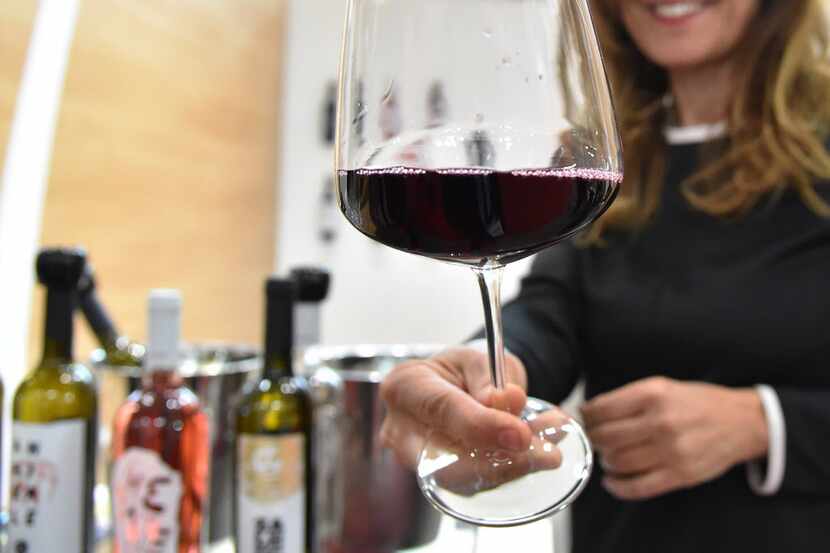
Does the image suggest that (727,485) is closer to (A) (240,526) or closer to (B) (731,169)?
(B) (731,169)

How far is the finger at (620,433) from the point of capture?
68 cm

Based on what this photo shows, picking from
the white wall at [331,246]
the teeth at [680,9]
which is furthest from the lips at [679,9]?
the white wall at [331,246]

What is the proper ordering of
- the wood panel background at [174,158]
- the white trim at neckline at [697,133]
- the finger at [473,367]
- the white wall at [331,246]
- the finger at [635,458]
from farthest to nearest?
the white wall at [331,246]
the wood panel background at [174,158]
the white trim at neckline at [697,133]
the finger at [635,458]
the finger at [473,367]

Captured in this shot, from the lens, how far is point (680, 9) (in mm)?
876

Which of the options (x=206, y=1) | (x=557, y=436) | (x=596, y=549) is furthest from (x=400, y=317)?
(x=557, y=436)

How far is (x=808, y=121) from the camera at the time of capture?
980 millimetres

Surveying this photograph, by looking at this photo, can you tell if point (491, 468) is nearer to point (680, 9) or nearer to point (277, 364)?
point (277, 364)

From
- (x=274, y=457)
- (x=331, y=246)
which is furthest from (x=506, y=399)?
(x=331, y=246)

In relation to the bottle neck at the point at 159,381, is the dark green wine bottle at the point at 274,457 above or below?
below

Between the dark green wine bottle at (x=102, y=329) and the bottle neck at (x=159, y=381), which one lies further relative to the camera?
the dark green wine bottle at (x=102, y=329)

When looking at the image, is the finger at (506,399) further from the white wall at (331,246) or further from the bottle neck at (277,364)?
the white wall at (331,246)

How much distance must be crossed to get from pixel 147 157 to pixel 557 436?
1.46 metres

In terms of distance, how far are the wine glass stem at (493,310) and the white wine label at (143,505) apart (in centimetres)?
39

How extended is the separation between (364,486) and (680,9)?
68 cm
